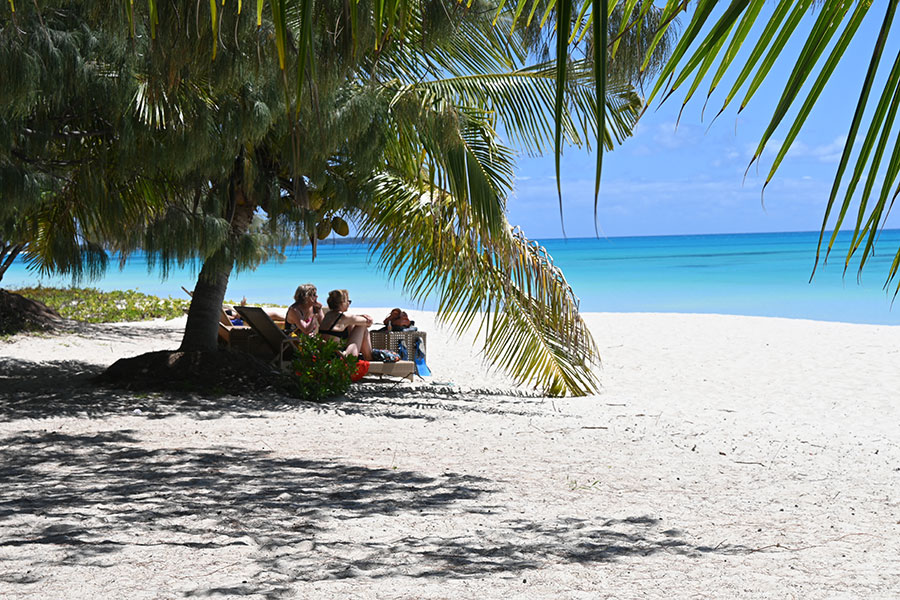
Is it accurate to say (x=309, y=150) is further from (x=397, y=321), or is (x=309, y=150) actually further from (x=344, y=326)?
(x=397, y=321)

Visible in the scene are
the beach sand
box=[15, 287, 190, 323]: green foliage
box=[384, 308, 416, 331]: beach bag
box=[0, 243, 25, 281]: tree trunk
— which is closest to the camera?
the beach sand

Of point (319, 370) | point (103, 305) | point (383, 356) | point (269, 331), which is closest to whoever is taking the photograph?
point (319, 370)

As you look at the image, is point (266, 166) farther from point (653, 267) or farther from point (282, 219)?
point (653, 267)

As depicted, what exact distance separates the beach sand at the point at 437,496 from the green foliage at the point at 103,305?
822 centimetres

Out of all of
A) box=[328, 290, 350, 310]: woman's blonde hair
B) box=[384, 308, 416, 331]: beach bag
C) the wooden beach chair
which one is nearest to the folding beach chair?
the wooden beach chair

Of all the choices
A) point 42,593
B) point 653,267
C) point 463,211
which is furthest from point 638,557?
point 653,267

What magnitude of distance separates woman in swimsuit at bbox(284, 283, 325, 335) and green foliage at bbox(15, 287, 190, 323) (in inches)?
332

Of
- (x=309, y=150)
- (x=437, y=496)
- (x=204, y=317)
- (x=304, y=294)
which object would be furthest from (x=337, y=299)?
(x=437, y=496)

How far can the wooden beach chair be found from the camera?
8492mm

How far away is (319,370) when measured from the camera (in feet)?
25.8

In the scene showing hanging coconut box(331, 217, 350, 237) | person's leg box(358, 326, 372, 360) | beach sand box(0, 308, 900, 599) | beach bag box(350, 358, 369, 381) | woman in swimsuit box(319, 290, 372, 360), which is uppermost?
hanging coconut box(331, 217, 350, 237)

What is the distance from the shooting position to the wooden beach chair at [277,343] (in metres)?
8.49

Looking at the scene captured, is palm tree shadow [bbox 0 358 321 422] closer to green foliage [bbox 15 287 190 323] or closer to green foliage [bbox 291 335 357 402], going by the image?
green foliage [bbox 291 335 357 402]

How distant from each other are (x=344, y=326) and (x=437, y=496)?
4.60 meters
